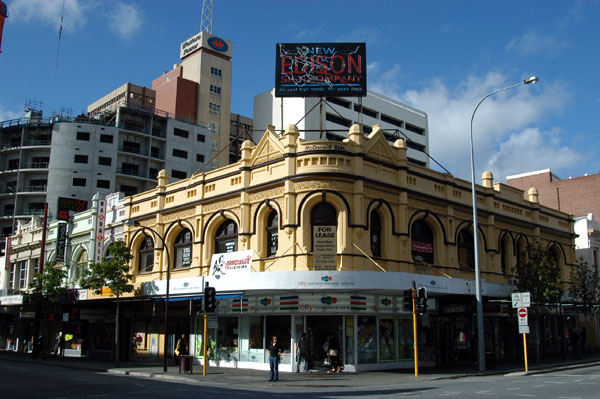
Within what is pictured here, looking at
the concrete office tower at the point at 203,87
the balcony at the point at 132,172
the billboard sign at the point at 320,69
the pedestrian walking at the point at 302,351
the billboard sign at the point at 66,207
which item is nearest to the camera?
the pedestrian walking at the point at 302,351

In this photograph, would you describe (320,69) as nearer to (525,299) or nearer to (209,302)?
(209,302)

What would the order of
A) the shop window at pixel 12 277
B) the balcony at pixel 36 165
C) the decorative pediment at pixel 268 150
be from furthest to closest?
the balcony at pixel 36 165
the shop window at pixel 12 277
the decorative pediment at pixel 268 150

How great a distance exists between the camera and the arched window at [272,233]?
92.7 ft

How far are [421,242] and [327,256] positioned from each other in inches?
256

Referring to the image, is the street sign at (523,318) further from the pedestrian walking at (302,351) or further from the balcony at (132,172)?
the balcony at (132,172)

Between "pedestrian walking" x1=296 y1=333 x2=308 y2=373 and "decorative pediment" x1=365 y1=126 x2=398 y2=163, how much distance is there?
9.08 metres

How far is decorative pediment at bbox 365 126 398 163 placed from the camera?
28375 millimetres

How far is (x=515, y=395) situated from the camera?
1596 centimetres

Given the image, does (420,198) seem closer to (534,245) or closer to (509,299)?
(509,299)

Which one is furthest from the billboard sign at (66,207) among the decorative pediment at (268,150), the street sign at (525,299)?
the street sign at (525,299)

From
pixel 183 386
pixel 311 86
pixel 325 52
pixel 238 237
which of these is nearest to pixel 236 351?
pixel 238 237

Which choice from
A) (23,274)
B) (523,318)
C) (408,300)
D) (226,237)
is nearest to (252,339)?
(226,237)

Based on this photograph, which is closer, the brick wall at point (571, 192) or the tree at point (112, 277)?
the tree at point (112, 277)

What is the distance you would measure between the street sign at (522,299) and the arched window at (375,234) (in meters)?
6.30
